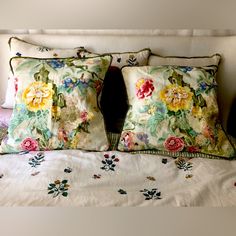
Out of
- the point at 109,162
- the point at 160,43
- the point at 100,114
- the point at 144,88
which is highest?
the point at 160,43

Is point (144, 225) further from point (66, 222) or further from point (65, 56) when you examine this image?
point (65, 56)

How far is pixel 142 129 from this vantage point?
1219 millimetres

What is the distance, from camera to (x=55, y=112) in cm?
121

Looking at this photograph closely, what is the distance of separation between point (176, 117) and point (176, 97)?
8 cm

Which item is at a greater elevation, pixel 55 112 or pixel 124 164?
pixel 55 112

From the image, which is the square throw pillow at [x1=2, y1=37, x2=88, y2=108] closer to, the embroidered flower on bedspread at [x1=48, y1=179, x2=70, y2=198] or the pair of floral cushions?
the pair of floral cushions

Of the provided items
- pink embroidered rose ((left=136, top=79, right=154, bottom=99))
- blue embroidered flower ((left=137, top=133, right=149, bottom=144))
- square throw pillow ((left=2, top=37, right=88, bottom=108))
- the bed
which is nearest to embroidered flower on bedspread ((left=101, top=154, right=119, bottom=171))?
the bed

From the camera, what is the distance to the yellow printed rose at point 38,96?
3.99 ft

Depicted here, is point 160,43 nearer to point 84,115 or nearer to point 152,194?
point 84,115

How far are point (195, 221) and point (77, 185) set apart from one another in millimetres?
612
